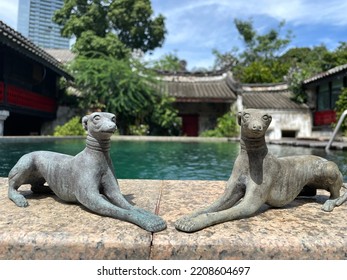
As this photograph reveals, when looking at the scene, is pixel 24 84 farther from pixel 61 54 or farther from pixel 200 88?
pixel 61 54

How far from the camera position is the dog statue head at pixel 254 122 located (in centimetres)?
189

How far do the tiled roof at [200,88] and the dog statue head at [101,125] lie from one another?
55.9ft

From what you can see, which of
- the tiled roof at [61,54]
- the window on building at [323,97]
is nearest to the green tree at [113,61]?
the tiled roof at [61,54]

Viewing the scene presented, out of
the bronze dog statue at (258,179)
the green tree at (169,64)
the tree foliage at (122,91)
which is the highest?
the green tree at (169,64)

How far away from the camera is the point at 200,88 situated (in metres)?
21.5

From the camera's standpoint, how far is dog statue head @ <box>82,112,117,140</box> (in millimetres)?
1996

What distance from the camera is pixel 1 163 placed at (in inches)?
222

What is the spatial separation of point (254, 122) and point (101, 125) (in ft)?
3.35

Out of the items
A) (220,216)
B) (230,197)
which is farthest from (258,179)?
(220,216)

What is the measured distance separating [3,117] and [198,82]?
14.7 m

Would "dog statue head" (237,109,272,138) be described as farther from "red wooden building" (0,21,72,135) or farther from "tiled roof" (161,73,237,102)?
"tiled roof" (161,73,237,102)

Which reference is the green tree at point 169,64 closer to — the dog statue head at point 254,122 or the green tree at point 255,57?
the green tree at point 255,57
